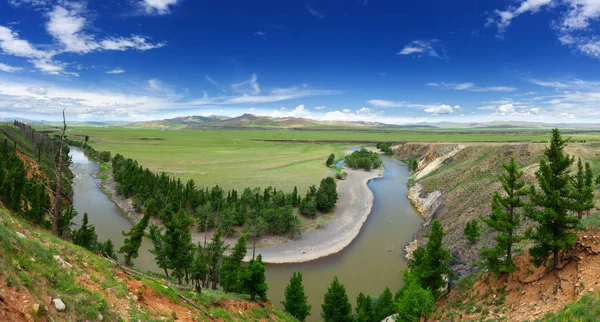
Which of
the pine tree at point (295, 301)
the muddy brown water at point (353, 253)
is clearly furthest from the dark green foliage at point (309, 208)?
the pine tree at point (295, 301)

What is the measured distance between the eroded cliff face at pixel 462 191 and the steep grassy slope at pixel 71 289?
3332cm

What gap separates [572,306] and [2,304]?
2356cm

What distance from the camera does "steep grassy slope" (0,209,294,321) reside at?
9.30 metres

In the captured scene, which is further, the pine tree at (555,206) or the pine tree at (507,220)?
the pine tree at (507,220)

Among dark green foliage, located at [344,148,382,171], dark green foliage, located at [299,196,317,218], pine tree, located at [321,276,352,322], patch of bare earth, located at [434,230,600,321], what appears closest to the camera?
patch of bare earth, located at [434,230,600,321]

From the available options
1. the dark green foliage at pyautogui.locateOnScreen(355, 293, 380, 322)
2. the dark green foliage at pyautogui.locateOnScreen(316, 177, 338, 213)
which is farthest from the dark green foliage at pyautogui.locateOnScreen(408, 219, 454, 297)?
the dark green foliage at pyautogui.locateOnScreen(316, 177, 338, 213)

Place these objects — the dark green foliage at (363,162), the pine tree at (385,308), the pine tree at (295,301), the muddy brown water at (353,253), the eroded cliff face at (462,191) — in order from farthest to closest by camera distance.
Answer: the dark green foliage at (363,162)
the eroded cliff face at (462,191)
the muddy brown water at (353,253)
the pine tree at (385,308)
the pine tree at (295,301)

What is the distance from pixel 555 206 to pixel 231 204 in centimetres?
4647

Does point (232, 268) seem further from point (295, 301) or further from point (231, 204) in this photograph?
point (231, 204)

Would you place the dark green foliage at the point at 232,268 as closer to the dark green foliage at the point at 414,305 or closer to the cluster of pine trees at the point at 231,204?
the cluster of pine trees at the point at 231,204

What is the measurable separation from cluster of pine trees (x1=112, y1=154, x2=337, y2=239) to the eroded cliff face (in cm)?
1955

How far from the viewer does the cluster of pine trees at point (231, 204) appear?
49.4 metres

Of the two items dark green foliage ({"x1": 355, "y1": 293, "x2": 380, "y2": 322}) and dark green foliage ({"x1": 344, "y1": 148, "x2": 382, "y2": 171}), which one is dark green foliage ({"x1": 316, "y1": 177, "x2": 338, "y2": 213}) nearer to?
dark green foliage ({"x1": 355, "y1": 293, "x2": 380, "y2": 322})

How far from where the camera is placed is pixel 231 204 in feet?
181
